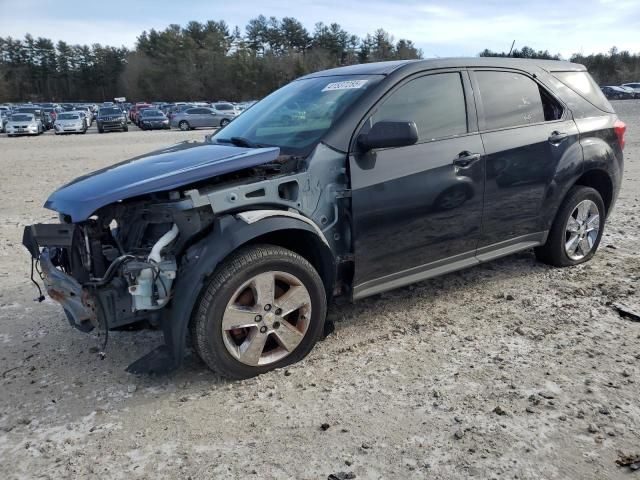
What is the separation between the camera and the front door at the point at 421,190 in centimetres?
338

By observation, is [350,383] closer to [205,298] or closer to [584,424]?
[205,298]

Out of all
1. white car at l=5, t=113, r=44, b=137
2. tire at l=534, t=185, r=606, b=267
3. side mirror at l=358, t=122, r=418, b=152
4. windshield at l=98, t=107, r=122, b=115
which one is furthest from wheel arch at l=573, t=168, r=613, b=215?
white car at l=5, t=113, r=44, b=137

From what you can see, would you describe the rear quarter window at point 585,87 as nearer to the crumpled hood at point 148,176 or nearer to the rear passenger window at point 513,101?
the rear passenger window at point 513,101

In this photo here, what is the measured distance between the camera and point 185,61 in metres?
79.1

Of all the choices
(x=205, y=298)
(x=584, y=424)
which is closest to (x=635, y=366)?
(x=584, y=424)

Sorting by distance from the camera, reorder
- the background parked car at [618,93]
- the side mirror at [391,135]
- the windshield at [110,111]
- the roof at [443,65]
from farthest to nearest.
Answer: the background parked car at [618,93] → the windshield at [110,111] → the roof at [443,65] → the side mirror at [391,135]

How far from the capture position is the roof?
374cm

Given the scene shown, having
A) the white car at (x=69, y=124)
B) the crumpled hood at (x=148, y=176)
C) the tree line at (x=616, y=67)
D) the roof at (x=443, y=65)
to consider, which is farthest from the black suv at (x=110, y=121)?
the tree line at (x=616, y=67)

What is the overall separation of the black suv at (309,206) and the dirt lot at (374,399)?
0.30 meters

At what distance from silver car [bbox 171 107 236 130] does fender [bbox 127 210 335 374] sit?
29164mm

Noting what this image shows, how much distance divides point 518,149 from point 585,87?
1384mm

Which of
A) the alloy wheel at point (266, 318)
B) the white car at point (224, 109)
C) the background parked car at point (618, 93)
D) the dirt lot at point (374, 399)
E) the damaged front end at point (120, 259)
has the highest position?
the background parked car at point (618, 93)

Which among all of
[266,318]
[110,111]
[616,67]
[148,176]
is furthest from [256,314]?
[616,67]

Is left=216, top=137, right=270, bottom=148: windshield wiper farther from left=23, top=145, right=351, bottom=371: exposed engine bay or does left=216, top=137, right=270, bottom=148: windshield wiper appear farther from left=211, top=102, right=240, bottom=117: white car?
left=211, top=102, right=240, bottom=117: white car
